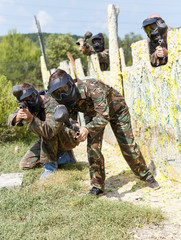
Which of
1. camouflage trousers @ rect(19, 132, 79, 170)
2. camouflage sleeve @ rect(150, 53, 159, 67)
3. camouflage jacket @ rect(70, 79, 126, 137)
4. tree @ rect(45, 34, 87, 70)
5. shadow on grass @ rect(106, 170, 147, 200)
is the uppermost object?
tree @ rect(45, 34, 87, 70)

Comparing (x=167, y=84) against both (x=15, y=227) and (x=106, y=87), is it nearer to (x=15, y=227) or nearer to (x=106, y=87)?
(x=106, y=87)

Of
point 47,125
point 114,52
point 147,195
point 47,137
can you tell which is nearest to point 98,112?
point 47,125

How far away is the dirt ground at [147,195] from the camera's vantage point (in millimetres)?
2646

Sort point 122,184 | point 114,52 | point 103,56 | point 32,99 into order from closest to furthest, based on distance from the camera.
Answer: point 122,184 → point 32,99 → point 114,52 → point 103,56

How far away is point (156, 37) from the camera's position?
390 cm

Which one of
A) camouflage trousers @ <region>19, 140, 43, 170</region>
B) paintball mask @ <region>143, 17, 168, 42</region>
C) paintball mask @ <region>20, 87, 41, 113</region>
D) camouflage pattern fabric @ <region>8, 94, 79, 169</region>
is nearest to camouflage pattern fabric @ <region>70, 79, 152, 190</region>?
A: camouflage pattern fabric @ <region>8, 94, 79, 169</region>

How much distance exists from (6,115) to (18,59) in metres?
28.6

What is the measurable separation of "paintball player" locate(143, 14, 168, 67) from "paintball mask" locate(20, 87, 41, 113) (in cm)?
179

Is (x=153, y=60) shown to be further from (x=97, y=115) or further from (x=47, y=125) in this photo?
(x=47, y=125)

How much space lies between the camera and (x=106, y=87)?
3619 millimetres

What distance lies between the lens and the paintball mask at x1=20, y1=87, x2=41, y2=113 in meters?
4.23

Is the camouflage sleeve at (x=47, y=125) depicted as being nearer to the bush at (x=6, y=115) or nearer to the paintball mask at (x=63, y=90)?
the paintball mask at (x=63, y=90)

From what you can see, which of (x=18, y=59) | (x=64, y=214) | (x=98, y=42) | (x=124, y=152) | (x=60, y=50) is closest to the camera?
(x=64, y=214)

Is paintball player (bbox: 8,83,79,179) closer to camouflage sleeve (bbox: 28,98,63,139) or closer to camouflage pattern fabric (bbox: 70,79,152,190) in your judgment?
camouflage sleeve (bbox: 28,98,63,139)
